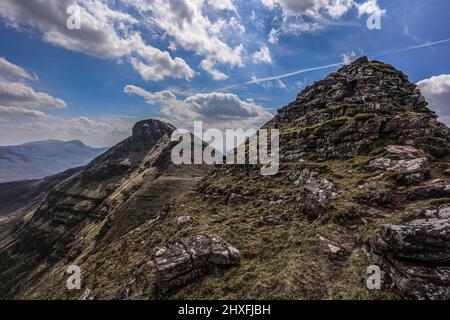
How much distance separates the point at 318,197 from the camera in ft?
97.2

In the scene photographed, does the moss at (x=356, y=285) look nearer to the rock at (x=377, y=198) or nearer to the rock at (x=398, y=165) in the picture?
the rock at (x=377, y=198)

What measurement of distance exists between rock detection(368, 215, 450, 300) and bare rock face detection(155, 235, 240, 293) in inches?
478

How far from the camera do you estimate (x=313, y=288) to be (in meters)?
17.0

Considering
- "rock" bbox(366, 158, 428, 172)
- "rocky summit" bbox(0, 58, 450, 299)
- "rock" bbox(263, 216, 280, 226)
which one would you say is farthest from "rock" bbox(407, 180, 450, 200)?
"rock" bbox(263, 216, 280, 226)

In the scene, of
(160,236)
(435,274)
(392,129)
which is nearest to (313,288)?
(435,274)

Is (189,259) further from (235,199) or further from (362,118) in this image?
(362,118)

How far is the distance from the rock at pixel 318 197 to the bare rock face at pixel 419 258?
34.0ft

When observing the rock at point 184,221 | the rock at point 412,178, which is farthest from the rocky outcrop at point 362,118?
the rock at point 184,221

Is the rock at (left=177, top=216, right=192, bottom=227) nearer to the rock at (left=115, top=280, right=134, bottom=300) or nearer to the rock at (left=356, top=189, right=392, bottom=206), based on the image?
the rock at (left=115, top=280, right=134, bottom=300)

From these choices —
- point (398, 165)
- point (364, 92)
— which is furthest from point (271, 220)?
point (364, 92)

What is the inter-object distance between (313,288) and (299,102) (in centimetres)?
9305

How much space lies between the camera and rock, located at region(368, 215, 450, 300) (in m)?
14.5

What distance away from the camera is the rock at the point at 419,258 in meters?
14.5
